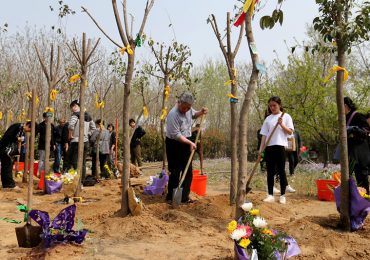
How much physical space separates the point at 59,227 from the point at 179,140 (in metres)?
2.32

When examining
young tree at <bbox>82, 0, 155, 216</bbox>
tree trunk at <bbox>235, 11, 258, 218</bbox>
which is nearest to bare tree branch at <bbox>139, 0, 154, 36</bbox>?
young tree at <bbox>82, 0, 155, 216</bbox>

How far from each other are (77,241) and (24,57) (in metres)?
16.4

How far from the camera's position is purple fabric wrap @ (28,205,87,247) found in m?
3.71

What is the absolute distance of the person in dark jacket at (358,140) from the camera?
6090 millimetres

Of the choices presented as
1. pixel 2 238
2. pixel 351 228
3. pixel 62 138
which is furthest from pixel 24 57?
pixel 351 228

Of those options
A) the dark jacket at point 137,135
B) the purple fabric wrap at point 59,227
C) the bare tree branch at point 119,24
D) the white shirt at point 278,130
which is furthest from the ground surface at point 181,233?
the dark jacket at point 137,135

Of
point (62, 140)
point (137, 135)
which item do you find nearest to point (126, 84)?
point (62, 140)

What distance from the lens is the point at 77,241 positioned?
3.86 metres

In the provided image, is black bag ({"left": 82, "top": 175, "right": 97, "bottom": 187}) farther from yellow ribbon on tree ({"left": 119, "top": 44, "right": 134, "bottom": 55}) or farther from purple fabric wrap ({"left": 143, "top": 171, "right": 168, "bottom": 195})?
yellow ribbon on tree ({"left": 119, "top": 44, "right": 134, "bottom": 55})

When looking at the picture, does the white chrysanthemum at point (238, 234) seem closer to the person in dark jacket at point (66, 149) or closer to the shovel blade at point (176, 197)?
the shovel blade at point (176, 197)

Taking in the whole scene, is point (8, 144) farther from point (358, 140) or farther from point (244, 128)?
point (358, 140)

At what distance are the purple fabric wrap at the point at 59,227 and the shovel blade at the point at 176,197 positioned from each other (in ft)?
6.22

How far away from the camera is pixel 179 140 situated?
223 inches

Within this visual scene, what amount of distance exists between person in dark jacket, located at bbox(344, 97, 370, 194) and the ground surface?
2.43 ft
